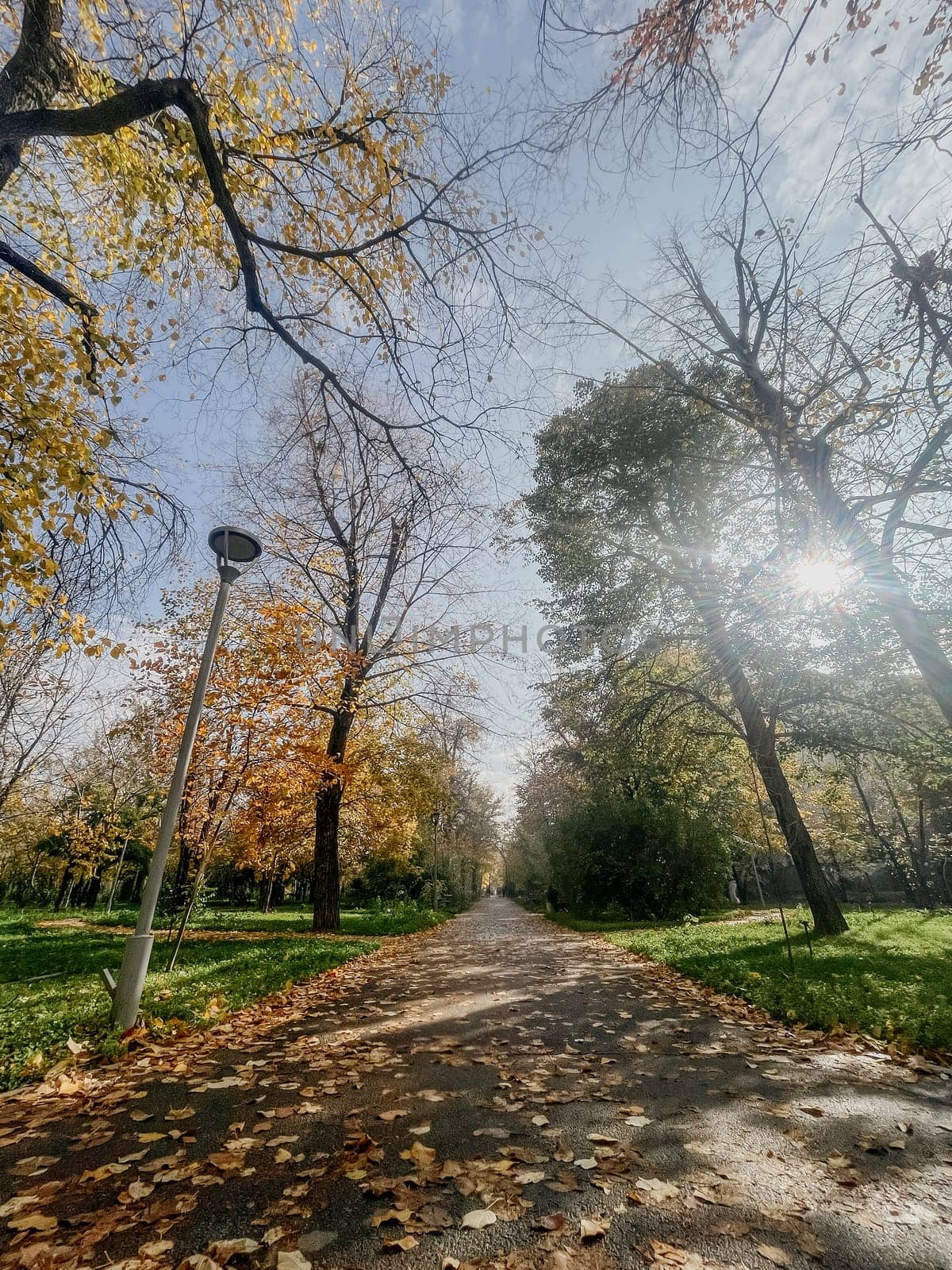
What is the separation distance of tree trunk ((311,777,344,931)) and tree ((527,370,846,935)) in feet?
25.0

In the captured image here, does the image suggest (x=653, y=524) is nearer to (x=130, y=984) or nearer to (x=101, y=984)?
(x=130, y=984)

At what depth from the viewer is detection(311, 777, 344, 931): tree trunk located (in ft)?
41.0

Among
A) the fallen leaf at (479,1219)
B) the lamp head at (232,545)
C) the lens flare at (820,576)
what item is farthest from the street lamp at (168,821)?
the lens flare at (820,576)

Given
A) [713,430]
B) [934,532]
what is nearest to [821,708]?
[934,532]

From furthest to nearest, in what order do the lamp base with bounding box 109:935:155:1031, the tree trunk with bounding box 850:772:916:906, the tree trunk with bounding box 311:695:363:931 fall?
the tree trunk with bounding box 850:772:916:906
the tree trunk with bounding box 311:695:363:931
the lamp base with bounding box 109:935:155:1031

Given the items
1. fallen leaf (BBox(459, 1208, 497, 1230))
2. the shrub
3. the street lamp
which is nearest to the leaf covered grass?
the street lamp

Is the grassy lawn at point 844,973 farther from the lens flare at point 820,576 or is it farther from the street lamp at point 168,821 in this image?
the street lamp at point 168,821

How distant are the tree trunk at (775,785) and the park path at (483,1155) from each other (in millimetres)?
5694

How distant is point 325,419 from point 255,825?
812 centimetres

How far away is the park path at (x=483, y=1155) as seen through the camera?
2045 mm

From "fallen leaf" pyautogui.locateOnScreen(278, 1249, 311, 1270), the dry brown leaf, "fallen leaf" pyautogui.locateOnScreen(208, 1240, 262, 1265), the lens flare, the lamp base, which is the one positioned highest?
the lens flare

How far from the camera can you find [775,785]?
10625mm

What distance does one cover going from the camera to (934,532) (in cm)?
527

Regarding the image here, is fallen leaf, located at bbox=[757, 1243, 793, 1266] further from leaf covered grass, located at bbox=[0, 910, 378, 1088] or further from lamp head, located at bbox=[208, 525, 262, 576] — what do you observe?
lamp head, located at bbox=[208, 525, 262, 576]
